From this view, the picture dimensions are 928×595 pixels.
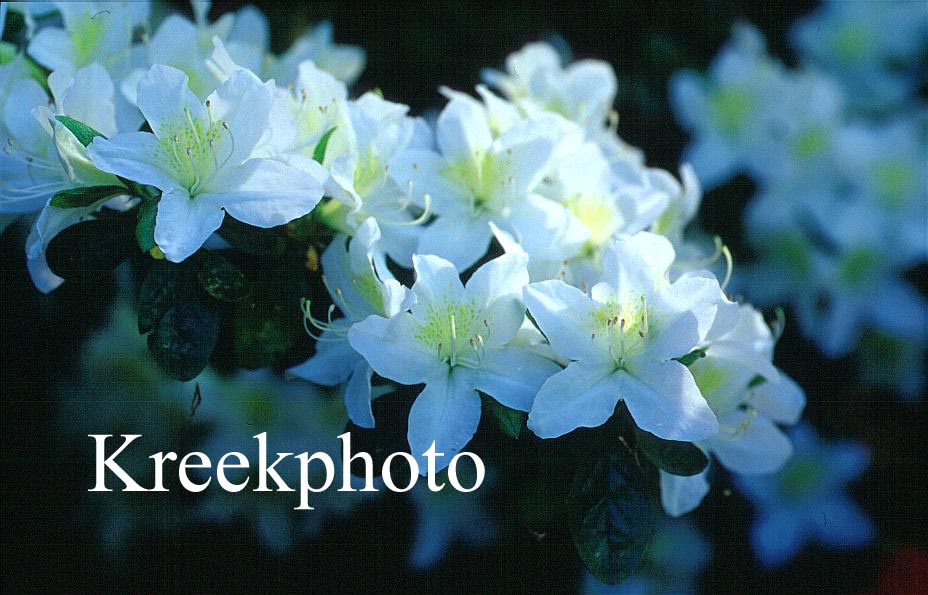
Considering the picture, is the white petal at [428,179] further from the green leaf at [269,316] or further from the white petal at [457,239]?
the green leaf at [269,316]

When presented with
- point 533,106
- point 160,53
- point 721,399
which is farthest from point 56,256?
point 721,399

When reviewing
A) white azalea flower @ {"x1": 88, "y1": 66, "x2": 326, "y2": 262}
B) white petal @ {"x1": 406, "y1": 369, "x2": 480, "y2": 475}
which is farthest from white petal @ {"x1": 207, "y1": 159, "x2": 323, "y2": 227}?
white petal @ {"x1": 406, "y1": 369, "x2": 480, "y2": 475}

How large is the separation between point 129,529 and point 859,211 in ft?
4.51

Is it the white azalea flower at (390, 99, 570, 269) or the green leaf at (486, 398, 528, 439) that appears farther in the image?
the white azalea flower at (390, 99, 570, 269)

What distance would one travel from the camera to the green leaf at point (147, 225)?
991 millimetres

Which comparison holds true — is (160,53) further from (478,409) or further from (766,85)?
(766,85)

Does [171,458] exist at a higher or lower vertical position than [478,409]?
lower

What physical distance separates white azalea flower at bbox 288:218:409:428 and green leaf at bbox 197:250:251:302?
8cm

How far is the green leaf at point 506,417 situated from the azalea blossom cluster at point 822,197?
1.09 metres

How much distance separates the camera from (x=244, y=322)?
3.71 feet

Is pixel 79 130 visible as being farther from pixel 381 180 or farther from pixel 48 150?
pixel 381 180

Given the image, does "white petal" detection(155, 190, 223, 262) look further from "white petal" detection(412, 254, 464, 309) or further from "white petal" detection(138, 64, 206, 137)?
"white petal" detection(412, 254, 464, 309)

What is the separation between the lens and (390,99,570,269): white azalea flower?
1.17 m

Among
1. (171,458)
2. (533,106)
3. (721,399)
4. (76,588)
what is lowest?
(76,588)
